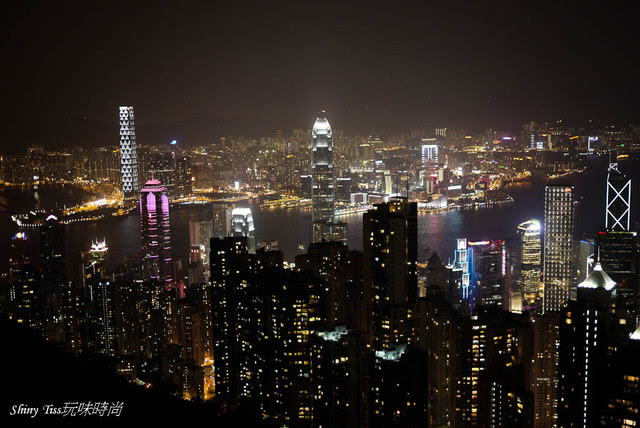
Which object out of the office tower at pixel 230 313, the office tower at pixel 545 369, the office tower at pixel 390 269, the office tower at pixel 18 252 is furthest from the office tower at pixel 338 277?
the office tower at pixel 18 252

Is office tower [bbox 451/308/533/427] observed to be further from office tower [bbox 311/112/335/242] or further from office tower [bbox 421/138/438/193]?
office tower [bbox 311/112/335/242]

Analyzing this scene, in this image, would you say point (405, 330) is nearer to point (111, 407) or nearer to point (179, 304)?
point (179, 304)

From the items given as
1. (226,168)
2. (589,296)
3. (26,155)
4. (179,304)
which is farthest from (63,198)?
(589,296)

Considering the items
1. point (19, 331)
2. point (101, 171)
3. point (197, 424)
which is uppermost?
point (101, 171)

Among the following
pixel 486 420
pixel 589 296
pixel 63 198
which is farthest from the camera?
pixel 63 198

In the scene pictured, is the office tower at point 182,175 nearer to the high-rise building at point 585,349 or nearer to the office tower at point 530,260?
the office tower at point 530,260
